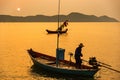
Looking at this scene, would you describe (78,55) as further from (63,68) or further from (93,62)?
(63,68)

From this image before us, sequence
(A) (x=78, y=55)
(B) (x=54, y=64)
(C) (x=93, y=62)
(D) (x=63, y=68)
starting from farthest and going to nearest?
(B) (x=54, y=64) < (D) (x=63, y=68) < (A) (x=78, y=55) < (C) (x=93, y=62)

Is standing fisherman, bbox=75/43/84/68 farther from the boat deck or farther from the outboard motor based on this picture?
the outboard motor

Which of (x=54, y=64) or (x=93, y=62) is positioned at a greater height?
(x=93, y=62)

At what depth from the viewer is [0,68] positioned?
42219 mm

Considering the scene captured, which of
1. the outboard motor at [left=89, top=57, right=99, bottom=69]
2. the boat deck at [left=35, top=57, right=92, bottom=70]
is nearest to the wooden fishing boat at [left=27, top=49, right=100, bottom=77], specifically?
the boat deck at [left=35, top=57, right=92, bottom=70]

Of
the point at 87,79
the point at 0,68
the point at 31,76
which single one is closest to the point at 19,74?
the point at 31,76

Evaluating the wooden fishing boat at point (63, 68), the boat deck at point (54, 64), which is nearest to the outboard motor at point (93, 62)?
the wooden fishing boat at point (63, 68)

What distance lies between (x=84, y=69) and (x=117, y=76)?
5.37 metres

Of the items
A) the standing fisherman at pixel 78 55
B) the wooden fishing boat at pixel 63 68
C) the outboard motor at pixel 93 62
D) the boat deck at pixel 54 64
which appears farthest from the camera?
the boat deck at pixel 54 64

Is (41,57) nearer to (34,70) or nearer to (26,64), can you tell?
(34,70)

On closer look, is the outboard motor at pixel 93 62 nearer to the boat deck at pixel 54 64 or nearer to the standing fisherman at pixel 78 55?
the standing fisherman at pixel 78 55

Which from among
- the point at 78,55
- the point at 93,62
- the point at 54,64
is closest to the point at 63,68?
the point at 78,55

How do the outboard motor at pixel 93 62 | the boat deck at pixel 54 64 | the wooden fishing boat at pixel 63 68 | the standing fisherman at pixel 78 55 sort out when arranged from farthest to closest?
the boat deck at pixel 54 64, the wooden fishing boat at pixel 63 68, the standing fisherman at pixel 78 55, the outboard motor at pixel 93 62

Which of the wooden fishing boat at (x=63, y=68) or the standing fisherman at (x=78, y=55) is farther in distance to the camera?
the wooden fishing boat at (x=63, y=68)
